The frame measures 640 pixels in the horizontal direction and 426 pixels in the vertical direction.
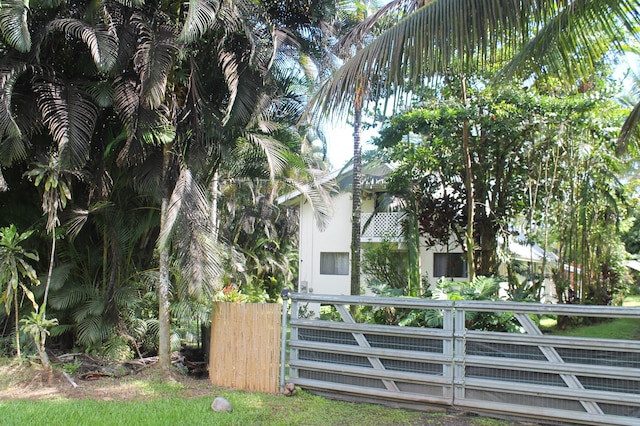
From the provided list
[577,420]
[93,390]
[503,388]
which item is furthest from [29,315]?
[577,420]

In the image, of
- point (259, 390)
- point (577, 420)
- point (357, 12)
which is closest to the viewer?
point (577, 420)

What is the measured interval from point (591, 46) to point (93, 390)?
7.77 meters

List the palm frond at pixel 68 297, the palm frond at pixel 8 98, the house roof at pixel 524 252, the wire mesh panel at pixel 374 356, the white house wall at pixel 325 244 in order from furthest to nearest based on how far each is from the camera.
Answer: the white house wall at pixel 325 244
the house roof at pixel 524 252
the palm frond at pixel 68 297
the palm frond at pixel 8 98
the wire mesh panel at pixel 374 356

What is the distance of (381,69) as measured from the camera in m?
4.24

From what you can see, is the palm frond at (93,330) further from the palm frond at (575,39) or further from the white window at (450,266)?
the white window at (450,266)

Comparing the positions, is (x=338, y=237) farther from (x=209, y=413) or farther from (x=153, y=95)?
(x=209, y=413)

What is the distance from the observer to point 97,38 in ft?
25.5

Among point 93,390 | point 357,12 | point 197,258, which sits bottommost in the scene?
point 93,390

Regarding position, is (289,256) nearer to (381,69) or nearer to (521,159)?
(521,159)

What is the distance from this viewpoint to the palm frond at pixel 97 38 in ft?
25.1

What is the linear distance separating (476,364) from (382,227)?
41.7ft

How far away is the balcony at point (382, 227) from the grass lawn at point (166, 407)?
10975 mm

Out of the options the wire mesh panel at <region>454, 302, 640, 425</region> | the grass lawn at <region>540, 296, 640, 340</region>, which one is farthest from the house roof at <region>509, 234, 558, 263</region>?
the wire mesh panel at <region>454, 302, 640, 425</region>

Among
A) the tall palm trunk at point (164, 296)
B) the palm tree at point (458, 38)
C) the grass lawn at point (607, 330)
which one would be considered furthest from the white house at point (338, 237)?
the palm tree at point (458, 38)
